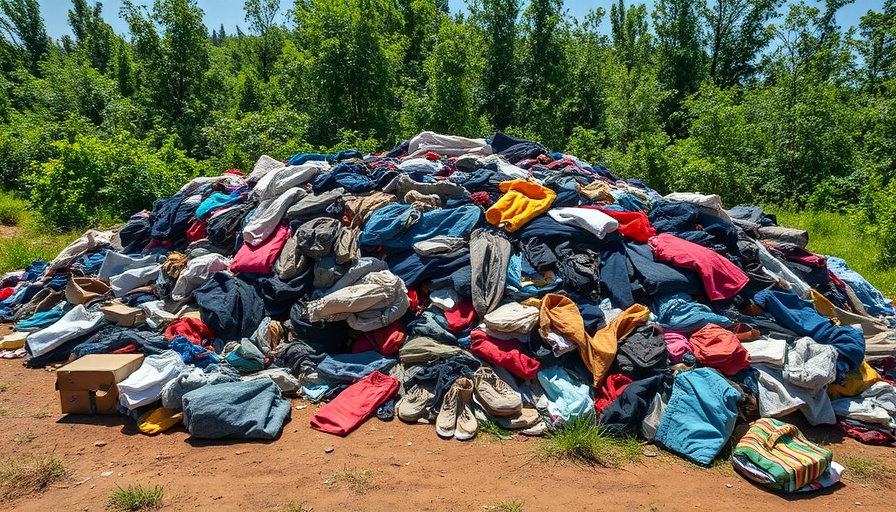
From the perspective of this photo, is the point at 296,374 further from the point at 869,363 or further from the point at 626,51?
the point at 626,51

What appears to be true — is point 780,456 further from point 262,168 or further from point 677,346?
point 262,168

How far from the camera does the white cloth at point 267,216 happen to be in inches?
215

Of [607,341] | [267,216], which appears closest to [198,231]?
[267,216]

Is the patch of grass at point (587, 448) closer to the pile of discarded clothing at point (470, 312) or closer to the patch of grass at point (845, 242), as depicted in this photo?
the pile of discarded clothing at point (470, 312)

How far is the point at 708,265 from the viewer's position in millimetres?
4781

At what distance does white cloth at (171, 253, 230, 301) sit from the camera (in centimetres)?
529

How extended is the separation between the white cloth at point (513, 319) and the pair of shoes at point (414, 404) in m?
0.80

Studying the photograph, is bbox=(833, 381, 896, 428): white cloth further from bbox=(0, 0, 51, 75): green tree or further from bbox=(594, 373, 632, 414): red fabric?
bbox=(0, 0, 51, 75): green tree

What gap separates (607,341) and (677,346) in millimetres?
589

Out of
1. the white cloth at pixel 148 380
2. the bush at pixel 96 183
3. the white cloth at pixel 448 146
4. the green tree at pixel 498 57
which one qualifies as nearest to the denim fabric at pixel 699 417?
the white cloth at pixel 148 380

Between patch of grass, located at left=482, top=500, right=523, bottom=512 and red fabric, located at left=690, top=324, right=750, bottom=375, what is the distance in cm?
208

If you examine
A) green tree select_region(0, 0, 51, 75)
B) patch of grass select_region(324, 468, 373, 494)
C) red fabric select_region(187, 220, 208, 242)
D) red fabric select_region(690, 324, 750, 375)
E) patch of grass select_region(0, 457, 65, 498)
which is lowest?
patch of grass select_region(324, 468, 373, 494)

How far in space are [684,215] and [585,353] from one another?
89.2 inches

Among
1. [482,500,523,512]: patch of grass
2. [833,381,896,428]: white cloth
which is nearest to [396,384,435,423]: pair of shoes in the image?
[482,500,523,512]: patch of grass
